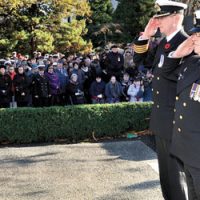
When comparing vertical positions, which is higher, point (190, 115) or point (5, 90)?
point (190, 115)

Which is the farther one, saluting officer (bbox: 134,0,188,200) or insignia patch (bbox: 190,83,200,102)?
saluting officer (bbox: 134,0,188,200)

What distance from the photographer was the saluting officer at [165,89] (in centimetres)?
379

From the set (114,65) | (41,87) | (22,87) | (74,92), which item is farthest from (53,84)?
(114,65)

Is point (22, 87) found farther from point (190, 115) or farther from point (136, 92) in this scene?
point (190, 115)

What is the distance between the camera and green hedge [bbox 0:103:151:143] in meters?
8.11

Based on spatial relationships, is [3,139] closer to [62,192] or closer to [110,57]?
[62,192]

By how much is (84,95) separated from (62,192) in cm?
636

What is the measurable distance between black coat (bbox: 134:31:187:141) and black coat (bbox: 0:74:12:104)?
7061 millimetres

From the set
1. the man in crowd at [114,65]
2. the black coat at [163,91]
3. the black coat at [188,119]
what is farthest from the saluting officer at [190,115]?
the man in crowd at [114,65]

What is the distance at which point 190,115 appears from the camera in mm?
3197

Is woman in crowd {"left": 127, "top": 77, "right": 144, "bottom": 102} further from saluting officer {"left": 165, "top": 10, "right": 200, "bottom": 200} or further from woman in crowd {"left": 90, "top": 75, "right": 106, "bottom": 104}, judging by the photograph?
saluting officer {"left": 165, "top": 10, "right": 200, "bottom": 200}

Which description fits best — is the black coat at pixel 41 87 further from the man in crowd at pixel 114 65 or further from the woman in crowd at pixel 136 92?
the woman in crowd at pixel 136 92

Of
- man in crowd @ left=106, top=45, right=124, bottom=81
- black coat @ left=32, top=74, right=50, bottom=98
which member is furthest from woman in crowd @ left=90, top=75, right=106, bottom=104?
black coat @ left=32, top=74, right=50, bottom=98

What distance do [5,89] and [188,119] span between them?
801cm
